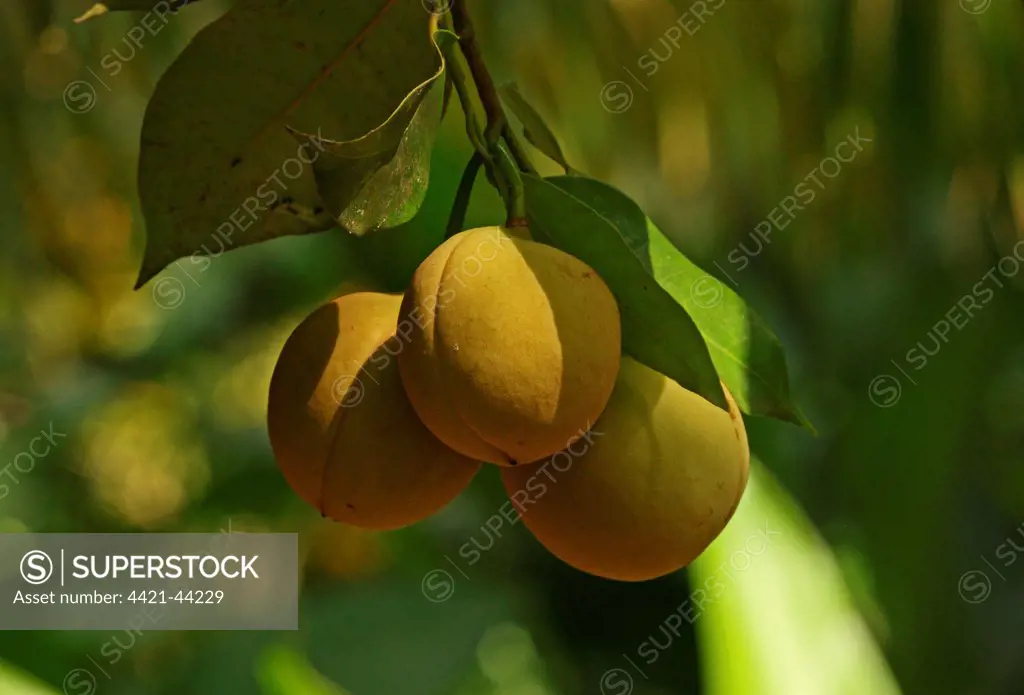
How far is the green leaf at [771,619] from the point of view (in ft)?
3.11

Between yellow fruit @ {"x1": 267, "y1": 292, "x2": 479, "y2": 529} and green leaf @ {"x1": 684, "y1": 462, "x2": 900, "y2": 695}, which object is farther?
green leaf @ {"x1": 684, "y1": 462, "x2": 900, "y2": 695}

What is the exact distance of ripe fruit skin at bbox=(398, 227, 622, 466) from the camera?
464mm

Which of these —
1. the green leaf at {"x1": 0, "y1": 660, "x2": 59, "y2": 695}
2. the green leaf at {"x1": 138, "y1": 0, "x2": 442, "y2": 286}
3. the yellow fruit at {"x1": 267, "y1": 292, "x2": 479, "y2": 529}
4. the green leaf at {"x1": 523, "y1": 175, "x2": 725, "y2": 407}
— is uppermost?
the green leaf at {"x1": 523, "y1": 175, "x2": 725, "y2": 407}

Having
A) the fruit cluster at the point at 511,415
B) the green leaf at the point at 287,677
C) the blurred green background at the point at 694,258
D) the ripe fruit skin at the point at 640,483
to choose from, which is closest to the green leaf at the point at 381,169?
the fruit cluster at the point at 511,415

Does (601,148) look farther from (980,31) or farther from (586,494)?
(586,494)

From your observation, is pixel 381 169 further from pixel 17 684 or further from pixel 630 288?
pixel 17 684

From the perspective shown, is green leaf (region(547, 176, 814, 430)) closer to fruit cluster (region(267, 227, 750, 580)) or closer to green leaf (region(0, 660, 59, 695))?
fruit cluster (region(267, 227, 750, 580))

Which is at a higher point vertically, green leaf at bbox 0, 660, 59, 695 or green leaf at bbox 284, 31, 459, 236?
green leaf at bbox 284, 31, 459, 236

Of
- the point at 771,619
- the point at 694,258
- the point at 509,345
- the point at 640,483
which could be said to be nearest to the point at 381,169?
the point at 509,345

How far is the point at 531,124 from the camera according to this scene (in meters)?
0.65

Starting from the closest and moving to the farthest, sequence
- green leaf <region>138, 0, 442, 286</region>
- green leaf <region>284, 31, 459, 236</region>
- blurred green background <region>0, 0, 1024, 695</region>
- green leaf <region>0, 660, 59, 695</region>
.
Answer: green leaf <region>284, 31, 459, 236</region>
green leaf <region>138, 0, 442, 286</region>
green leaf <region>0, 660, 59, 695</region>
blurred green background <region>0, 0, 1024, 695</region>

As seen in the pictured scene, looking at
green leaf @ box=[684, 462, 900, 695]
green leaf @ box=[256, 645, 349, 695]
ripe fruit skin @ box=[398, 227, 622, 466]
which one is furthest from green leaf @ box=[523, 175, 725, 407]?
green leaf @ box=[256, 645, 349, 695]

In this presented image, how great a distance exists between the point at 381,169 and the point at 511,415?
0.13 metres

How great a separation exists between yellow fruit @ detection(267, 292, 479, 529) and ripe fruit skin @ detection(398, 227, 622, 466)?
52mm
